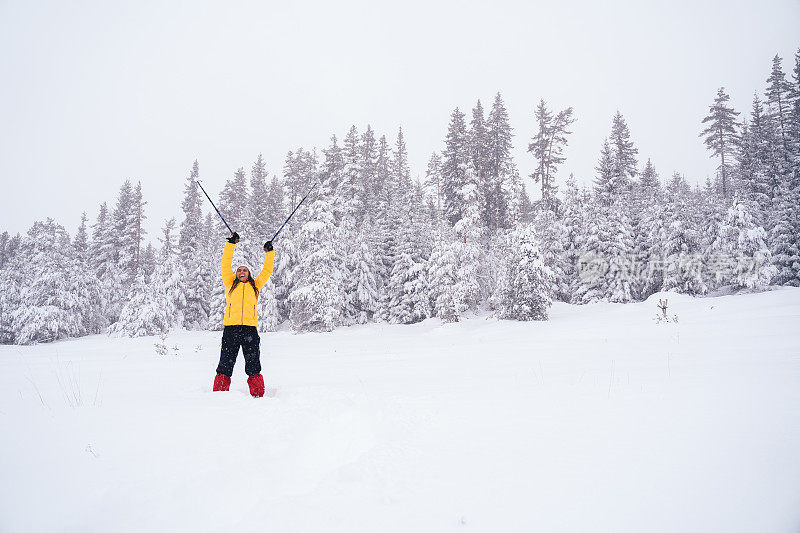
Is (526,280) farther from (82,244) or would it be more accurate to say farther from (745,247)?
(82,244)

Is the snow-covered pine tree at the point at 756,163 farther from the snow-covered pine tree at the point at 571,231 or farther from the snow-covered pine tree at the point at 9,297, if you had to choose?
the snow-covered pine tree at the point at 9,297

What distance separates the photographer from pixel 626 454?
2.91 metres

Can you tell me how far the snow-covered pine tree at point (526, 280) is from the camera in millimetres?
22859

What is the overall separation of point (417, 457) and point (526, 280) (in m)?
21.3

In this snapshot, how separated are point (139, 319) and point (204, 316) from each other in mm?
7873

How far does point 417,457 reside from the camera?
3049 millimetres

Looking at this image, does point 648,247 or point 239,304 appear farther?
point 648,247

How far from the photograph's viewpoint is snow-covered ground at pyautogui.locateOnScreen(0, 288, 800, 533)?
2.29 meters

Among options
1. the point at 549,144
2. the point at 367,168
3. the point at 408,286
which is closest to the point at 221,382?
the point at 408,286

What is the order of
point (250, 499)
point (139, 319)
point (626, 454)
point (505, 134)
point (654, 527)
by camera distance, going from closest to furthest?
1. point (654, 527)
2. point (250, 499)
3. point (626, 454)
4. point (139, 319)
5. point (505, 134)

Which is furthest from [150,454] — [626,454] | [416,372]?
[416,372]

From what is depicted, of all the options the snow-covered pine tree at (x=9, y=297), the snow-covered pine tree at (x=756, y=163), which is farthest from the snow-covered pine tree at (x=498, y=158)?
the snow-covered pine tree at (x=9, y=297)

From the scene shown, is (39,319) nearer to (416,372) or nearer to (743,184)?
(416,372)

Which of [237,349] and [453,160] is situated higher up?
[453,160]
